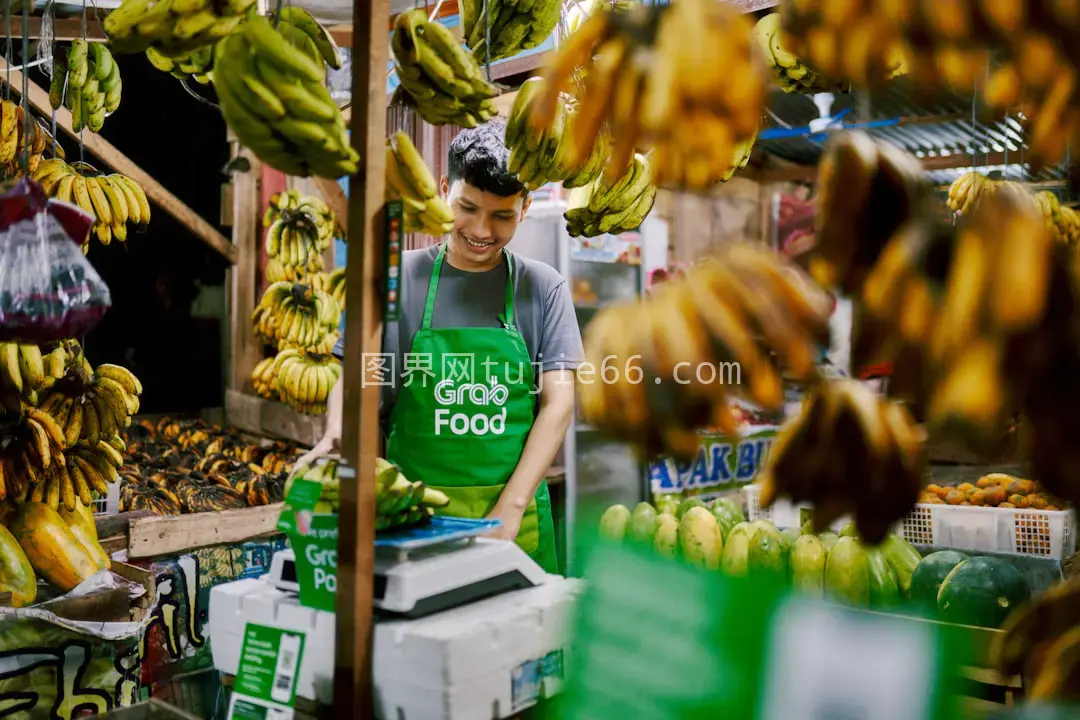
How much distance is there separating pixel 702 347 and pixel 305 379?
157 inches

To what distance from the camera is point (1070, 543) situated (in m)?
3.03

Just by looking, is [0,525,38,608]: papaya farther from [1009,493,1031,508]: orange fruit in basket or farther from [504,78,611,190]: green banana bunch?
[1009,493,1031,508]: orange fruit in basket

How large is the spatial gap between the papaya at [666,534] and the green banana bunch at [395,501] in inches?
60.0

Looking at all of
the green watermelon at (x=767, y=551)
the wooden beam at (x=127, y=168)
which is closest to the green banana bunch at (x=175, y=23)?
the green watermelon at (x=767, y=551)

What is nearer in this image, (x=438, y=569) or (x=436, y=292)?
(x=438, y=569)

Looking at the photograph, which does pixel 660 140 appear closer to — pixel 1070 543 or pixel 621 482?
pixel 1070 543

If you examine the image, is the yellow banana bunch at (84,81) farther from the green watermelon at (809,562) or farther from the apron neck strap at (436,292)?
the green watermelon at (809,562)

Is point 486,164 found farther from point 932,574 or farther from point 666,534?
point 932,574

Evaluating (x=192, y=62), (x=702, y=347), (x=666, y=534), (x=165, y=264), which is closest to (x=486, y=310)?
(x=666, y=534)

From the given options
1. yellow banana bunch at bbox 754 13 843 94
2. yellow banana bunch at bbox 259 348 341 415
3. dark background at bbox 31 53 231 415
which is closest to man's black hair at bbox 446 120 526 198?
yellow banana bunch at bbox 754 13 843 94

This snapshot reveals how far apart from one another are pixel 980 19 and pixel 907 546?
2.13m

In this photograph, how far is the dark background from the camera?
18.9 feet

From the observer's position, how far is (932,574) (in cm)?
237

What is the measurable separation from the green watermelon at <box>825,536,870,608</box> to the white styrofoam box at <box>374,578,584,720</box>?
139cm
